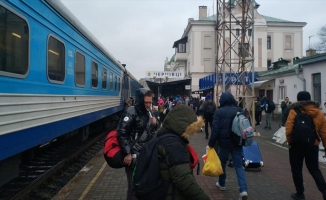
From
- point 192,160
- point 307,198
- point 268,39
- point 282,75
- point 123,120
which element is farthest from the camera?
point 268,39

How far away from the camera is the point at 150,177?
2523 mm

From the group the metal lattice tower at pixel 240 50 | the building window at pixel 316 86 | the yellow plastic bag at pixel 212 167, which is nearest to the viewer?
the yellow plastic bag at pixel 212 167

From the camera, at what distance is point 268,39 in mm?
42906

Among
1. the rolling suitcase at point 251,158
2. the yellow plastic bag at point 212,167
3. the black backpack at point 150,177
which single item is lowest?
the rolling suitcase at point 251,158

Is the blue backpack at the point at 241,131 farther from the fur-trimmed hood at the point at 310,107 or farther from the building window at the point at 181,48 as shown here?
the building window at the point at 181,48

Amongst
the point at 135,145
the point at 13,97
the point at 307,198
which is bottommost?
the point at 307,198

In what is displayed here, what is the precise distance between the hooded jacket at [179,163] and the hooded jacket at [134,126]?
1.06 m

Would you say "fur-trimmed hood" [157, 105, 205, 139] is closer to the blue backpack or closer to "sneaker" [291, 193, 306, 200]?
the blue backpack

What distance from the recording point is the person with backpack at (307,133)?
199 inches

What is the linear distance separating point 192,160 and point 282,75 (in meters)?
21.1

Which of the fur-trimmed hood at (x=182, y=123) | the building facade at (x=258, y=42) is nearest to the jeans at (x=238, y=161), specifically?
the fur-trimmed hood at (x=182, y=123)

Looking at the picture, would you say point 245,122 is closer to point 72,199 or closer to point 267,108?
point 72,199

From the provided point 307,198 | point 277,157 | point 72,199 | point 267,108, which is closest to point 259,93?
point 267,108

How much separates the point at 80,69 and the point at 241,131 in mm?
4313
